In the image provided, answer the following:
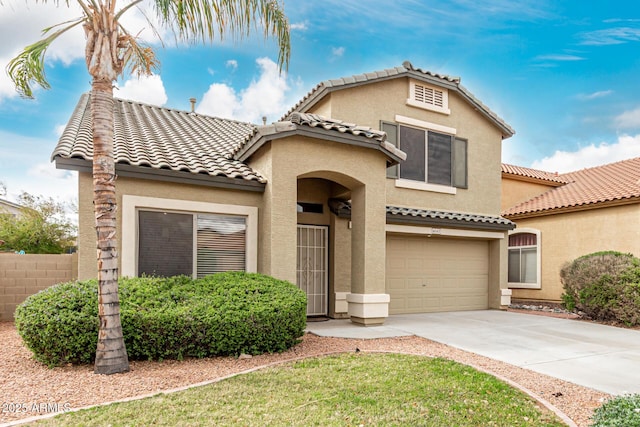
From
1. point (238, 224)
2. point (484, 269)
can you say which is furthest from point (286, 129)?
point (484, 269)

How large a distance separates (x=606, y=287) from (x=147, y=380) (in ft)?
40.2

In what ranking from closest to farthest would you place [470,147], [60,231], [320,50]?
[470,147] < [320,50] < [60,231]

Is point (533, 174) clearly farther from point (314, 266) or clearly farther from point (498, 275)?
point (314, 266)

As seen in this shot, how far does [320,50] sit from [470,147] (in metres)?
6.76

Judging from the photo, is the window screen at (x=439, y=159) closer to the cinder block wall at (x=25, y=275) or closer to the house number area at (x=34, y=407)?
the cinder block wall at (x=25, y=275)

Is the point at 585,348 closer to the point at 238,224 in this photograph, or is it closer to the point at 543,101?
the point at 238,224

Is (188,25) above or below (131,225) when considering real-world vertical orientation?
above

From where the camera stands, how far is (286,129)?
29.9 ft

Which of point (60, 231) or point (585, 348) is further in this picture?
point (60, 231)

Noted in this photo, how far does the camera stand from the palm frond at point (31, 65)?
6617 mm

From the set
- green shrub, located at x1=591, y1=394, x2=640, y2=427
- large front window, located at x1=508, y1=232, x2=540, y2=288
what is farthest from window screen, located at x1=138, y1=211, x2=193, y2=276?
large front window, located at x1=508, y1=232, x2=540, y2=288

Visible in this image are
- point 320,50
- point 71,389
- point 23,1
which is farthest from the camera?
point 320,50

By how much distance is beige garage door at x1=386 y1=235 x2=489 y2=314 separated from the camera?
1291 cm

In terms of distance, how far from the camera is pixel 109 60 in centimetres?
628
